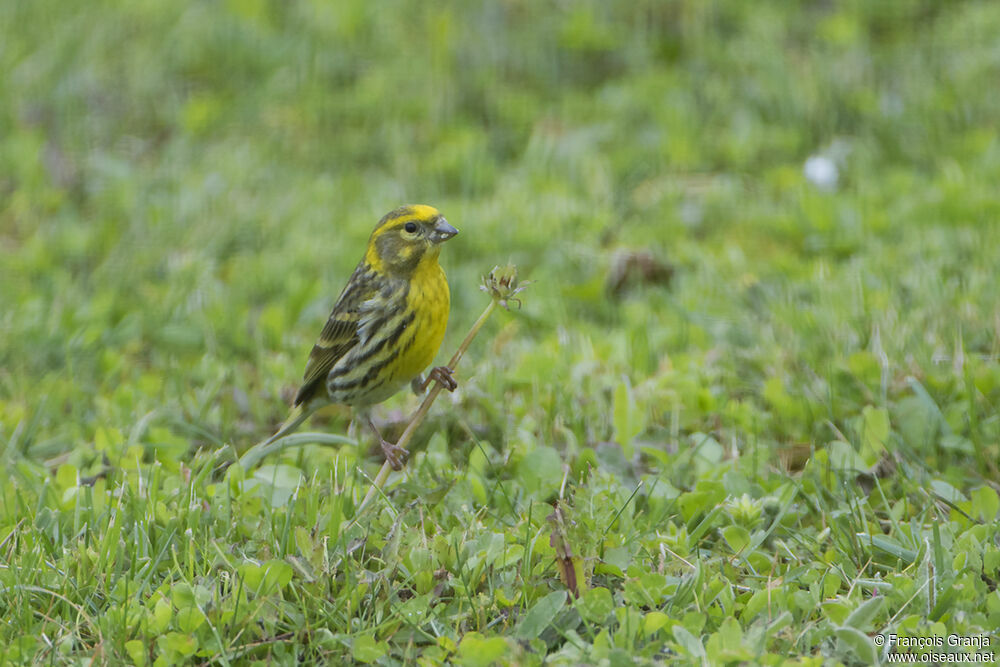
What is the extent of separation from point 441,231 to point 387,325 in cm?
40

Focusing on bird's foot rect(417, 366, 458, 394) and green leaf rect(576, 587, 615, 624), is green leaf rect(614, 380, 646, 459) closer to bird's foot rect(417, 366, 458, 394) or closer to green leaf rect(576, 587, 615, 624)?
bird's foot rect(417, 366, 458, 394)

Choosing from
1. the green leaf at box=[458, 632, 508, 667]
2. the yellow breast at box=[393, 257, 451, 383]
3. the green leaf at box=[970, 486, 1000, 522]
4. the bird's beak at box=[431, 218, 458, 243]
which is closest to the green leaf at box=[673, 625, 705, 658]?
the green leaf at box=[458, 632, 508, 667]

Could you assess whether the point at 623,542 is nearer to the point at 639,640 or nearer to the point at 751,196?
the point at 639,640

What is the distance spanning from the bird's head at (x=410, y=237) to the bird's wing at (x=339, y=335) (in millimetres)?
156

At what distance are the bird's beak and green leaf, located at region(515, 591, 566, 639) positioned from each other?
1629mm

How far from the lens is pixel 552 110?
8.05 metres

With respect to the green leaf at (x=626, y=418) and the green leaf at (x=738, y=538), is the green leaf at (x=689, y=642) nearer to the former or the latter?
the green leaf at (x=738, y=538)

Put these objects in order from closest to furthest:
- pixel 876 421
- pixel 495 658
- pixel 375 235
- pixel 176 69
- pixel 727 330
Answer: pixel 495 658 < pixel 876 421 < pixel 375 235 < pixel 727 330 < pixel 176 69

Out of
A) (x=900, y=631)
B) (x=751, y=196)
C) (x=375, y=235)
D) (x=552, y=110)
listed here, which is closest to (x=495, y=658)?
(x=900, y=631)

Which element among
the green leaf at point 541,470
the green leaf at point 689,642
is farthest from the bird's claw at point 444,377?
the green leaf at point 689,642

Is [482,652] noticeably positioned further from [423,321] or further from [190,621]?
[423,321]

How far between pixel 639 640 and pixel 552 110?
215 inches

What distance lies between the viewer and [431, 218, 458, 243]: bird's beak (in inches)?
174

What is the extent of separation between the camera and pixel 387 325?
176 inches
